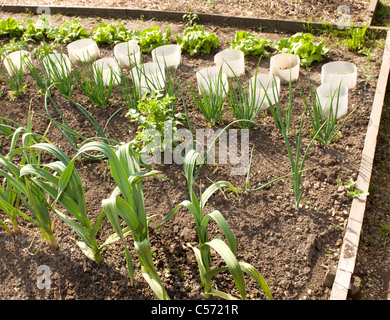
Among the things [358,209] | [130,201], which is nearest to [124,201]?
[130,201]

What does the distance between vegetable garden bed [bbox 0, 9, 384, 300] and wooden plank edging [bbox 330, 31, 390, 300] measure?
1.8 inches

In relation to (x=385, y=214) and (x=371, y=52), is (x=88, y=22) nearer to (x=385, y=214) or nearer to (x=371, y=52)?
(x=371, y=52)

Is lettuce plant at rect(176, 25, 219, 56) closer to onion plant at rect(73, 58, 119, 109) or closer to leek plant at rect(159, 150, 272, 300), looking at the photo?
onion plant at rect(73, 58, 119, 109)

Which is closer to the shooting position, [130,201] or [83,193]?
[130,201]

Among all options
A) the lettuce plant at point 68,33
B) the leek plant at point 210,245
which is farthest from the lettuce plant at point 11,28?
the leek plant at point 210,245

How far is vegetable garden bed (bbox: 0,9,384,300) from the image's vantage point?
2.42 metres

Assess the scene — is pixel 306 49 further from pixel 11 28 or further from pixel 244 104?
pixel 11 28

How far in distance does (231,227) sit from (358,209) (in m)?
0.77

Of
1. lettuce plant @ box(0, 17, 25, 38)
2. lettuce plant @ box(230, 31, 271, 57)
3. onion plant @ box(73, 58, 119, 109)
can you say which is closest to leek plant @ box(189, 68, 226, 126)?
onion plant @ box(73, 58, 119, 109)

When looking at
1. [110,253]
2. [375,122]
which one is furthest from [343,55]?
[110,253]

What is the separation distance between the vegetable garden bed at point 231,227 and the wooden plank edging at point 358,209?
46mm

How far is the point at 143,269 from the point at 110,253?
340mm

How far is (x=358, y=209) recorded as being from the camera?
273cm

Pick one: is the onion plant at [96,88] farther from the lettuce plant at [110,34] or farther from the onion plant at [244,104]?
the lettuce plant at [110,34]
